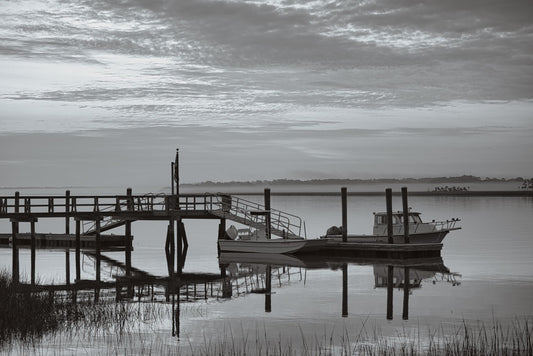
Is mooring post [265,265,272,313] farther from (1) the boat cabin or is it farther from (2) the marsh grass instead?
(1) the boat cabin

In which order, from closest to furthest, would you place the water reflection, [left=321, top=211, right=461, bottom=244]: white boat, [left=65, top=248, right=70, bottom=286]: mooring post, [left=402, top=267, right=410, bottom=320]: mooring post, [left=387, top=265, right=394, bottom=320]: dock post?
[left=402, top=267, right=410, bottom=320]: mooring post < [left=387, top=265, right=394, bottom=320]: dock post < the water reflection < [left=65, top=248, right=70, bottom=286]: mooring post < [left=321, top=211, right=461, bottom=244]: white boat

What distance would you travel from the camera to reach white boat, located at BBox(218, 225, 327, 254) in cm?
4438

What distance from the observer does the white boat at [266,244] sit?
44.4 meters

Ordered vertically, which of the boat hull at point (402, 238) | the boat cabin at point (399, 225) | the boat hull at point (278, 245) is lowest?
the boat hull at point (278, 245)

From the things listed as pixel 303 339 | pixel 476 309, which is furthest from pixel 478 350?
pixel 476 309

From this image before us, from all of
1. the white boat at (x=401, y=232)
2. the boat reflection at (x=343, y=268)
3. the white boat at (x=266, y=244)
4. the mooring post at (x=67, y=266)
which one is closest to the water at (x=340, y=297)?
the boat reflection at (x=343, y=268)

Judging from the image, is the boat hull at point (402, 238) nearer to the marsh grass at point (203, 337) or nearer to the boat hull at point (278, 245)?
the boat hull at point (278, 245)

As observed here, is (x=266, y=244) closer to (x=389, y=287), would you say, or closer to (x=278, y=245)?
(x=278, y=245)

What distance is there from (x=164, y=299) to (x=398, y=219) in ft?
68.1

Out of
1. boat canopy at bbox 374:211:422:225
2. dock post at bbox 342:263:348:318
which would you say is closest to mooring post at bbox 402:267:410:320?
dock post at bbox 342:263:348:318

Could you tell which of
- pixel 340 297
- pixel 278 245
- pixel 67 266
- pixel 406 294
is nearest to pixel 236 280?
pixel 340 297

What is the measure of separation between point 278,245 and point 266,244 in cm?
71

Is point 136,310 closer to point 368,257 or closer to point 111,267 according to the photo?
point 111,267

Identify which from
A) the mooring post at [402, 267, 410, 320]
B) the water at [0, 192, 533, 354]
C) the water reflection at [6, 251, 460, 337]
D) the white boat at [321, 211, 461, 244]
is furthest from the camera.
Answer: the white boat at [321, 211, 461, 244]
